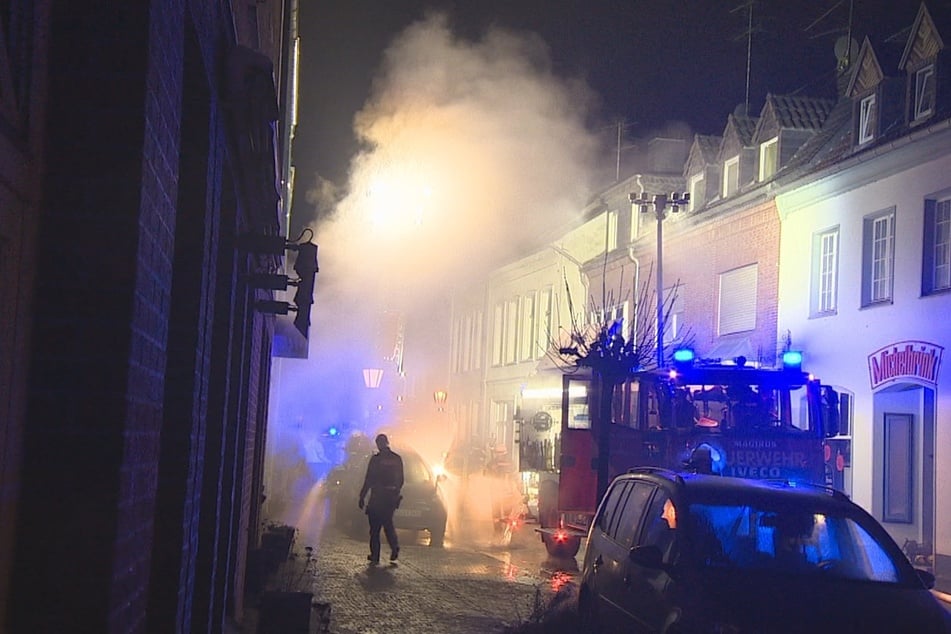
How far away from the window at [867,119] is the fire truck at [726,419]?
7.33 m

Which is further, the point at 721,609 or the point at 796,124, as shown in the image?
the point at 796,124

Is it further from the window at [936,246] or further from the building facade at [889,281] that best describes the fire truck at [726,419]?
the window at [936,246]

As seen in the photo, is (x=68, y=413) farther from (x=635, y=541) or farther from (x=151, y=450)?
(x=635, y=541)

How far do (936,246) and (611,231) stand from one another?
15.6 meters

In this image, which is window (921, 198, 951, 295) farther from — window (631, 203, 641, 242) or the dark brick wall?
Result: window (631, 203, 641, 242)

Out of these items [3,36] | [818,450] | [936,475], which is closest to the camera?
[3,36]

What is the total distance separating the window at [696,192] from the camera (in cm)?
2812

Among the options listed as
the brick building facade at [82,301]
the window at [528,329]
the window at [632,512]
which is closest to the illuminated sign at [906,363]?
the window at [632,512]

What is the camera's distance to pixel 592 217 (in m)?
35.2

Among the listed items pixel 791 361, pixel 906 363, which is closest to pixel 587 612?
pixel 791 361

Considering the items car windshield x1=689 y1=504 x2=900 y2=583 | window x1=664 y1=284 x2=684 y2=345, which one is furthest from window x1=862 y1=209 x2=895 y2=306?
car windshield x1=689 y1=504 x2=900 y2=583

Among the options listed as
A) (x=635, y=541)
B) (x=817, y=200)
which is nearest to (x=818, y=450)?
(x=635, y=541)

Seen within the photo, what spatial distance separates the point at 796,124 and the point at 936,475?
377 inches

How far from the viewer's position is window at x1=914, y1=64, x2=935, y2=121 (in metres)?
18.9
